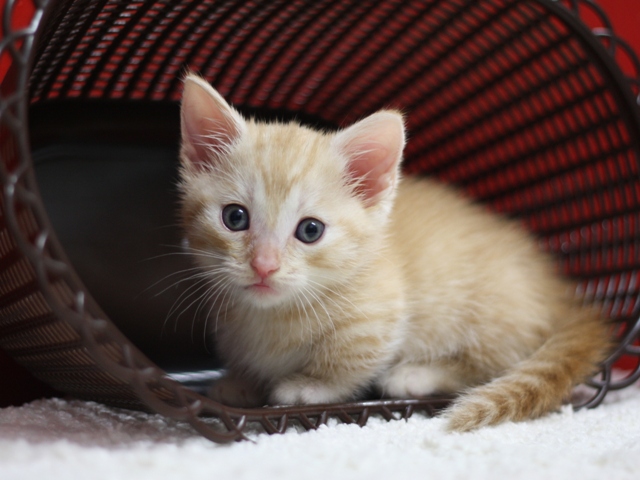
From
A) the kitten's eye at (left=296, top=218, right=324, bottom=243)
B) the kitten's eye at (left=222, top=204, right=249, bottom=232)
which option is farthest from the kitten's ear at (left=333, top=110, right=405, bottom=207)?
the kitten's eye at (left=222, top=204, right=249, bottom=232)

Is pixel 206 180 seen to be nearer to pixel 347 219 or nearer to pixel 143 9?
pixel 347 219

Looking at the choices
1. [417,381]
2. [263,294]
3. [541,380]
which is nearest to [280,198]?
[263,294]

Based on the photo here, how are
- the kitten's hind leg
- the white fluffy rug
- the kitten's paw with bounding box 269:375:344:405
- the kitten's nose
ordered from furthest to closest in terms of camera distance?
the kitten's hind leg → the kitten's paw with bounding box 269:375:344:405 → the kitten's nose → the white fluffy rug

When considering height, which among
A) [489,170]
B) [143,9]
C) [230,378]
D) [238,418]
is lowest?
[230,378]

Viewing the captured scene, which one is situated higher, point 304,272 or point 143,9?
point 143,9

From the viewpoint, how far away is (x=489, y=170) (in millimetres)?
1782

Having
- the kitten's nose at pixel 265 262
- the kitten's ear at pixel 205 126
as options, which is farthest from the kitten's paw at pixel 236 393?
the kitten's ear at pixel 205 126

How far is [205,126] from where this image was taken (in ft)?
4.25

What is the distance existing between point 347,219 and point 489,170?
0.71m

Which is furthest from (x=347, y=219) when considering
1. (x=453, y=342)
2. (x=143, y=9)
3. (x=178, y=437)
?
(x=143, y=9)

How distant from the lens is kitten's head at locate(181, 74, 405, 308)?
1.16 m

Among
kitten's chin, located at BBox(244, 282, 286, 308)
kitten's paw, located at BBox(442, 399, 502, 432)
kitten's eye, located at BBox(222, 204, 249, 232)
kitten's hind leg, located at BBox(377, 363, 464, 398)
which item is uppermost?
kitten's eye, located at BBox(222, 204, 249, 232)

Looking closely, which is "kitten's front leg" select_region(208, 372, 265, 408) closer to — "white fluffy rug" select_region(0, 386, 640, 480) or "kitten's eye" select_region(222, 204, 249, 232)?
"white fluffy rug" select_region(0, 386, 640, 480)

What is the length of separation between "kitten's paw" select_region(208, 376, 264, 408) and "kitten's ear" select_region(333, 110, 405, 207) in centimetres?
49
